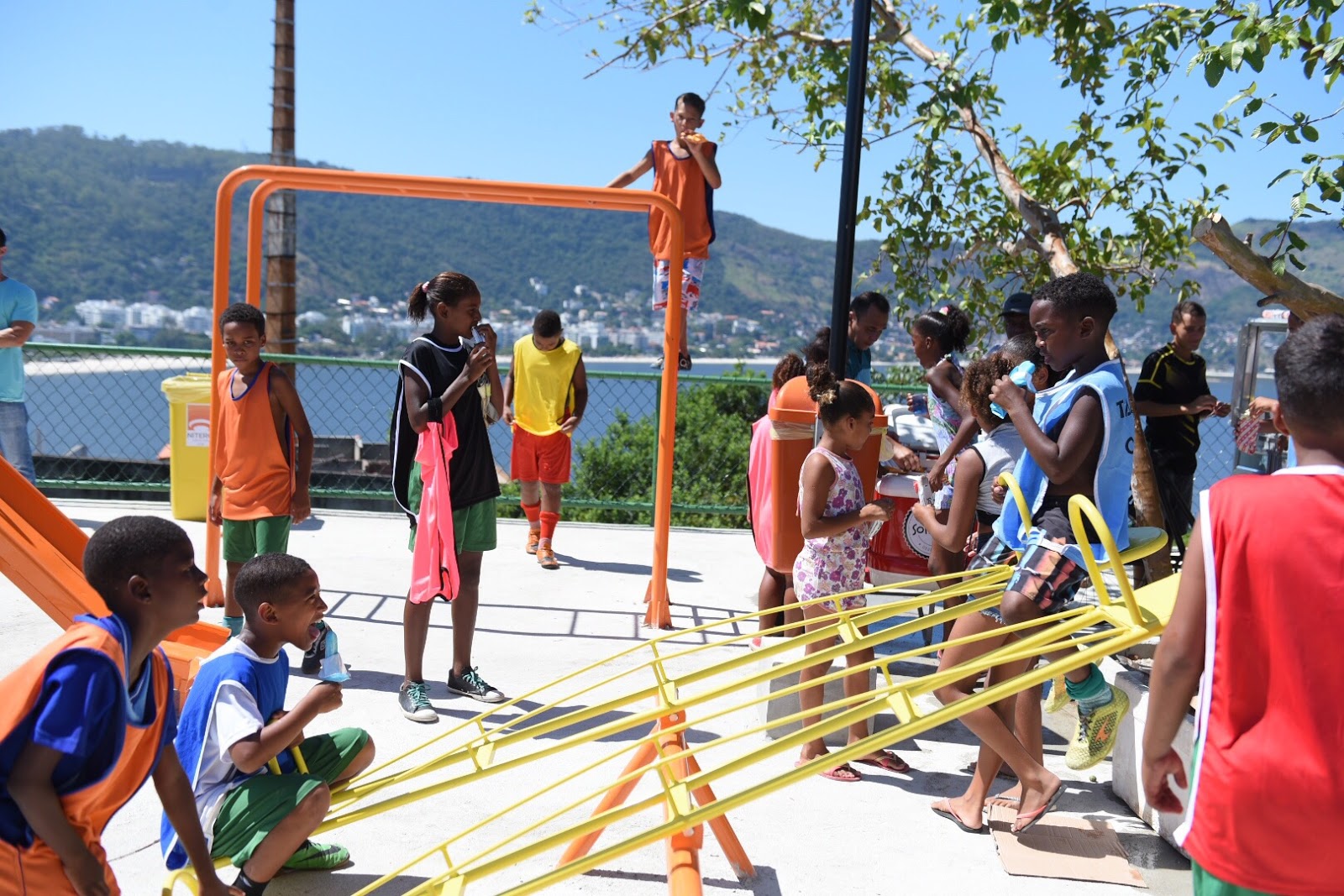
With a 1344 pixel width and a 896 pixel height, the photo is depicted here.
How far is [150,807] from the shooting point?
12.3 feet

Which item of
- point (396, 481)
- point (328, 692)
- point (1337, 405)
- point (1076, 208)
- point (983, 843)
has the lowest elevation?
point (983, 843)

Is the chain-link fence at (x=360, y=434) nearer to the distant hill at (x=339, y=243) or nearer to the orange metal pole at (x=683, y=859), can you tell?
the orange metal pole at (x=683, y=859)

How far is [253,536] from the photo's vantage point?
5273 millimetres

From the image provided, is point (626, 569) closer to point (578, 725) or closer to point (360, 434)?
point (578, 725)

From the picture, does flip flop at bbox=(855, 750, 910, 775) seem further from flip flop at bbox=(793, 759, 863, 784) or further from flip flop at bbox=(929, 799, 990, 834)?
flip flop at bbox=(929, 799, 990, 834)

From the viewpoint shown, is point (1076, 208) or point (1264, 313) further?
point (1264, 313)

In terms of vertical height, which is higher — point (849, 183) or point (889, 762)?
point (849, 183)

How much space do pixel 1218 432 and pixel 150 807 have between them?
986 centimetres

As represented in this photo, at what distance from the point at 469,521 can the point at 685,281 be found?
3356 mm

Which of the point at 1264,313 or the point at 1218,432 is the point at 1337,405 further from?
the point at 1218,432

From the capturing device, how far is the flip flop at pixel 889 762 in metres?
4.41

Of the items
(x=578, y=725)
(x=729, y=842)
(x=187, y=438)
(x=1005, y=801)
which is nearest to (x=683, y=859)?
(x=729, y=842)

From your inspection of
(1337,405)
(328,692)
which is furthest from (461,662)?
(1337,405)

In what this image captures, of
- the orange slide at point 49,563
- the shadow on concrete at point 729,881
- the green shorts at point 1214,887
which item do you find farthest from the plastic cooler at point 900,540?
the green shorts at point 1214,887
